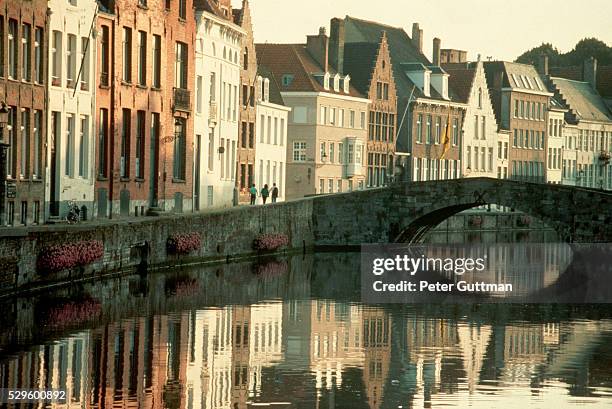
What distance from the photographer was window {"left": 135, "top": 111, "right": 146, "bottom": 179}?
2052 inches

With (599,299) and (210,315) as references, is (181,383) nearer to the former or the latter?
(210,315)

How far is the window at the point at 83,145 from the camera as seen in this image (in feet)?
155

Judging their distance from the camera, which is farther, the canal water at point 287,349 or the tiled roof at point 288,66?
the tiled roof at point 288,66

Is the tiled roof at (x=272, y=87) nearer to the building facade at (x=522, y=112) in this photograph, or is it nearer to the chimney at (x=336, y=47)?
the chimney at (x=336, y=47)

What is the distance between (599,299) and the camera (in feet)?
145

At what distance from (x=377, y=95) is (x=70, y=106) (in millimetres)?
44392

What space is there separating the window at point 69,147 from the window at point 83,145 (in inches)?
23.7

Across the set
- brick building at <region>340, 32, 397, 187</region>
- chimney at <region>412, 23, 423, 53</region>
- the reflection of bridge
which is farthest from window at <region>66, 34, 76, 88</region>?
chimney at <region>412, 23, 423, 53</region>

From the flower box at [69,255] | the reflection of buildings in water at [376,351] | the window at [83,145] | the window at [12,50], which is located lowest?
the reflection of buildings in water at [376,351]

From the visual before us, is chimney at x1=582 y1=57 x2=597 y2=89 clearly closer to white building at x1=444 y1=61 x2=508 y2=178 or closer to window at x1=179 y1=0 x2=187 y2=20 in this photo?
white building at x1=444 y1=61 x2=508 y2=178

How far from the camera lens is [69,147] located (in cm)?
4662

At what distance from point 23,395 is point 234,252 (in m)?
28.1

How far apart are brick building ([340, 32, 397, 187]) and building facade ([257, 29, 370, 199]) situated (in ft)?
9.20

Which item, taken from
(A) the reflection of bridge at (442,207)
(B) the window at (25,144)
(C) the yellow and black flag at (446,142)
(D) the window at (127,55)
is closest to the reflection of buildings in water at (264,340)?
(B) the window at (25,144)
